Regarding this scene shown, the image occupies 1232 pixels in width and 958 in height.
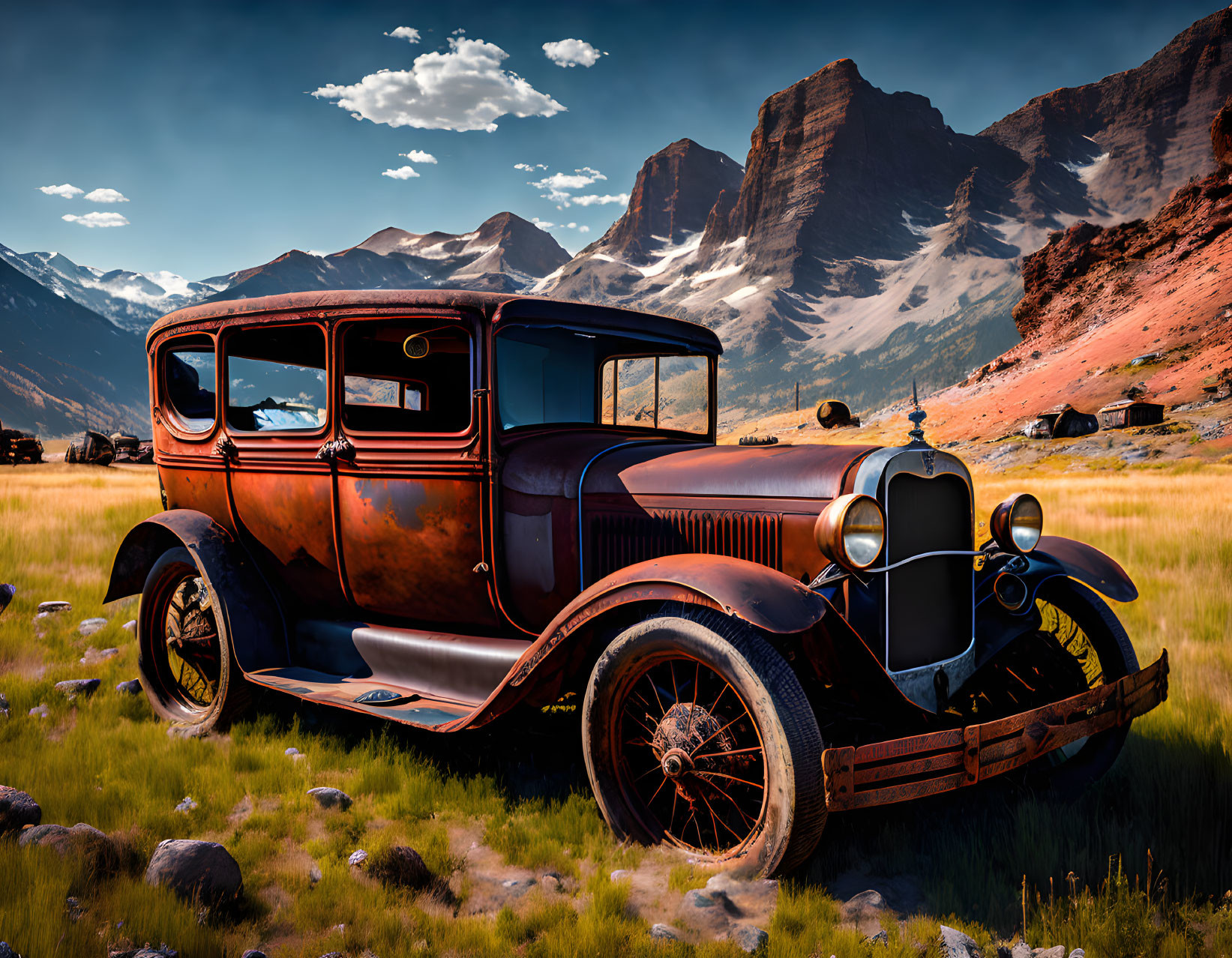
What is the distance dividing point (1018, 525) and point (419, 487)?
9.59 feet

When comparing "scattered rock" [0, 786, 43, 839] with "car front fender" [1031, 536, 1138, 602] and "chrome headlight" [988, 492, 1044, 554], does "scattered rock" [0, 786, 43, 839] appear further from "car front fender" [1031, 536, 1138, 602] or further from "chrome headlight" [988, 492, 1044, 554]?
"car front fender" [1031, 536, 1138, 602]

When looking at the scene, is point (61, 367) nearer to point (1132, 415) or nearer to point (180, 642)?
point (1132, 415)

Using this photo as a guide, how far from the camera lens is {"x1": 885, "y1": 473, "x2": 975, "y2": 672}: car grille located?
2.97m

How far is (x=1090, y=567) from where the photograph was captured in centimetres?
348

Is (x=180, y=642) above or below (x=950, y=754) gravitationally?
below

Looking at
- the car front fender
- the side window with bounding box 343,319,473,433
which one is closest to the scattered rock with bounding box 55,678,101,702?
the side window with bounding box 343,319,473,433

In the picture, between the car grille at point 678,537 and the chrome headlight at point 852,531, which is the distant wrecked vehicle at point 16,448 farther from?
the chrome headlight at point 852,531

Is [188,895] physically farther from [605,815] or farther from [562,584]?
[562,584]

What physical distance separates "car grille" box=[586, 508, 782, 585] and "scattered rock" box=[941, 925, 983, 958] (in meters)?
1.34

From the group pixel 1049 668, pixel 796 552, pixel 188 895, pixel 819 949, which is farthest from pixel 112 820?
pixel 1049 668

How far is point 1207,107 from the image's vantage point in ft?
465

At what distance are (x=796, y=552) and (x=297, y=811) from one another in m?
2.46

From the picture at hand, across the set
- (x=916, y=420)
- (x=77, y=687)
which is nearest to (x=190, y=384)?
(x=77, y=687)

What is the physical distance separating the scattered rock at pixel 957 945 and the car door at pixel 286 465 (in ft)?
10.7
